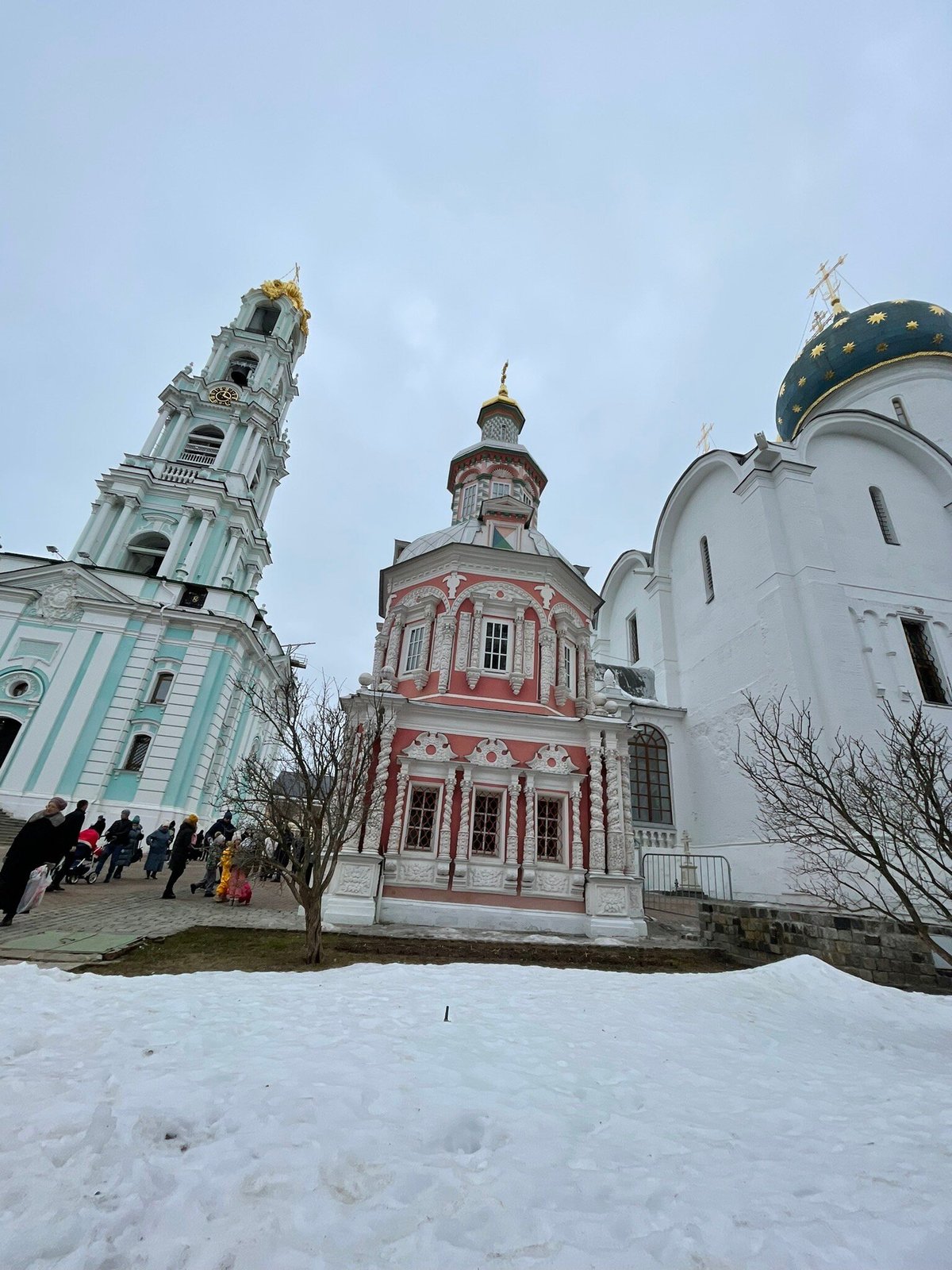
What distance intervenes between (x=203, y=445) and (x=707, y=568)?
91.0 ft

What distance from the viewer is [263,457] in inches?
1287

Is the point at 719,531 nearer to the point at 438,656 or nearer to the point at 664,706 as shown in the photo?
the point at 664,706

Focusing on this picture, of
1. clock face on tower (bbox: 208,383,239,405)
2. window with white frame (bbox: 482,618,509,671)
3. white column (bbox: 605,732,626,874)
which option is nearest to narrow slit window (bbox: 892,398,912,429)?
window with white frame (bbox: 482,618,509,671)

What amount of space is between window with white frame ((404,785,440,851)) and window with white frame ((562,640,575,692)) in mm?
4684

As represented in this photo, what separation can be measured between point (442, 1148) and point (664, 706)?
1798cm

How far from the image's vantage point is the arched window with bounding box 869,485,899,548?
18906mm

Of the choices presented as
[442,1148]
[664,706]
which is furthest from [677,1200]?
[664,706]

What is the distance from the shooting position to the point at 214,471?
96.9ft

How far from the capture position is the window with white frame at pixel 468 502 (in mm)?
22969

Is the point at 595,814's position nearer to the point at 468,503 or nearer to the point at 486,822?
the point at 486,822

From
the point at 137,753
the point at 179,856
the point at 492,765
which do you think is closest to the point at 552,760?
the point at 492,765

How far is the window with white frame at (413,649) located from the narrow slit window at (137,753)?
1360 cm

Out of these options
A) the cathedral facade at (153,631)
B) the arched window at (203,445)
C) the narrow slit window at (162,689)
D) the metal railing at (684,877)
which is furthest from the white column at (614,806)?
the arched window at (203,445)

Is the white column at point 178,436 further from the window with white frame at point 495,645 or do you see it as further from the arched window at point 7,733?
the window with white frame at point 495,645
